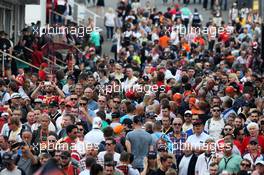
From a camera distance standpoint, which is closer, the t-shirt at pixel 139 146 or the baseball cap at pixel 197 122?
the t-shirt at pixel 139 146

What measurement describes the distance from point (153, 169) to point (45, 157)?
1.67 metres

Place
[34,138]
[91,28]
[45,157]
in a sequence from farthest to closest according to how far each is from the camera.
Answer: [91,28], [34,138], [45,157]

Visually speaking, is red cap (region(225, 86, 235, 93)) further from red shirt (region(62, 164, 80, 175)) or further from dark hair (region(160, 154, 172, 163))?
red shirt (region(62, 164, 80, 175))

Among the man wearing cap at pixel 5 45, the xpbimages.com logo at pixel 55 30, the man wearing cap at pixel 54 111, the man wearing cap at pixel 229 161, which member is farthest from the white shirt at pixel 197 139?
the xpbimages.com logo at pixel 55 30

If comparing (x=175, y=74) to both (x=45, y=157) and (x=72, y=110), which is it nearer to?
(x=72, y=110)

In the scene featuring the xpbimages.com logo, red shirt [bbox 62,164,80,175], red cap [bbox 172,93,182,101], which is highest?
the xpbimages.com logo

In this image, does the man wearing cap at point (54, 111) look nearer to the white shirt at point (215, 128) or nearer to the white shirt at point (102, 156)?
the white shirt at point (215, 128)

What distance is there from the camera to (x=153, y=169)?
65.6 feet

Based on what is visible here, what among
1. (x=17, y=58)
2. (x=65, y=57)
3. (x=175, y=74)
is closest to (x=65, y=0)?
(x=65, y=57)

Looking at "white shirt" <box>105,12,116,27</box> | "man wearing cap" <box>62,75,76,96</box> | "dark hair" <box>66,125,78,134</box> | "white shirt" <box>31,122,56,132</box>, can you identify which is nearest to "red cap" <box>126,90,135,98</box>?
"man wearing cap" <box>62,75,76,96</box>

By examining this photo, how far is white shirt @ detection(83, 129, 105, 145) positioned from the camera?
21.2 m

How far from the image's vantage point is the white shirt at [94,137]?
21203mm

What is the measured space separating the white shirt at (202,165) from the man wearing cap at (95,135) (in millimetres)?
1667

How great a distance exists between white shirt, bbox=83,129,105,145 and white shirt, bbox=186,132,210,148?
4.52 ft
